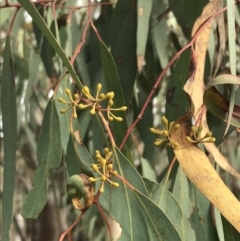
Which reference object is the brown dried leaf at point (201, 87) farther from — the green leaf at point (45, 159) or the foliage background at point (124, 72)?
the green leaf at point (45, 159)

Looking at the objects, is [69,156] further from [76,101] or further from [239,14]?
[239,14]

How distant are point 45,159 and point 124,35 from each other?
0.32 metres

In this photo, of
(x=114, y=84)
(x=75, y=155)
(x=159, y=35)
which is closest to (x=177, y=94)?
(x=114, y=84)

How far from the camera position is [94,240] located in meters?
1.67

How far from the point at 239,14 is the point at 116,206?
588 mm

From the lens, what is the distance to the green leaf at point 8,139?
2.26ft

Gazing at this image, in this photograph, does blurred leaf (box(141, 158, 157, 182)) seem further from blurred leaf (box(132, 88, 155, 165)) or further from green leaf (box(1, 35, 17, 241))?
green leaf (box(1, 35, 17, 241))

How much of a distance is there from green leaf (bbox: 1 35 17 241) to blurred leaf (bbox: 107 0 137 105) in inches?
7.9

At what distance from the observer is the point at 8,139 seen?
2.42 ft

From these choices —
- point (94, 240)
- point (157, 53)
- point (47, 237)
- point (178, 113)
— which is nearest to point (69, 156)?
point (178, 113)

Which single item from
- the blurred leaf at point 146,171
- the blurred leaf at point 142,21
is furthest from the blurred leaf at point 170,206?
the blurred leaf at point 146,171

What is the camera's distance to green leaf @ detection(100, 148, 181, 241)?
545 millimetres

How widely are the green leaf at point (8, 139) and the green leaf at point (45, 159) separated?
2.0 inches

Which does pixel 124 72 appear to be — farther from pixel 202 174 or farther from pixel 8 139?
pixel 202 174
